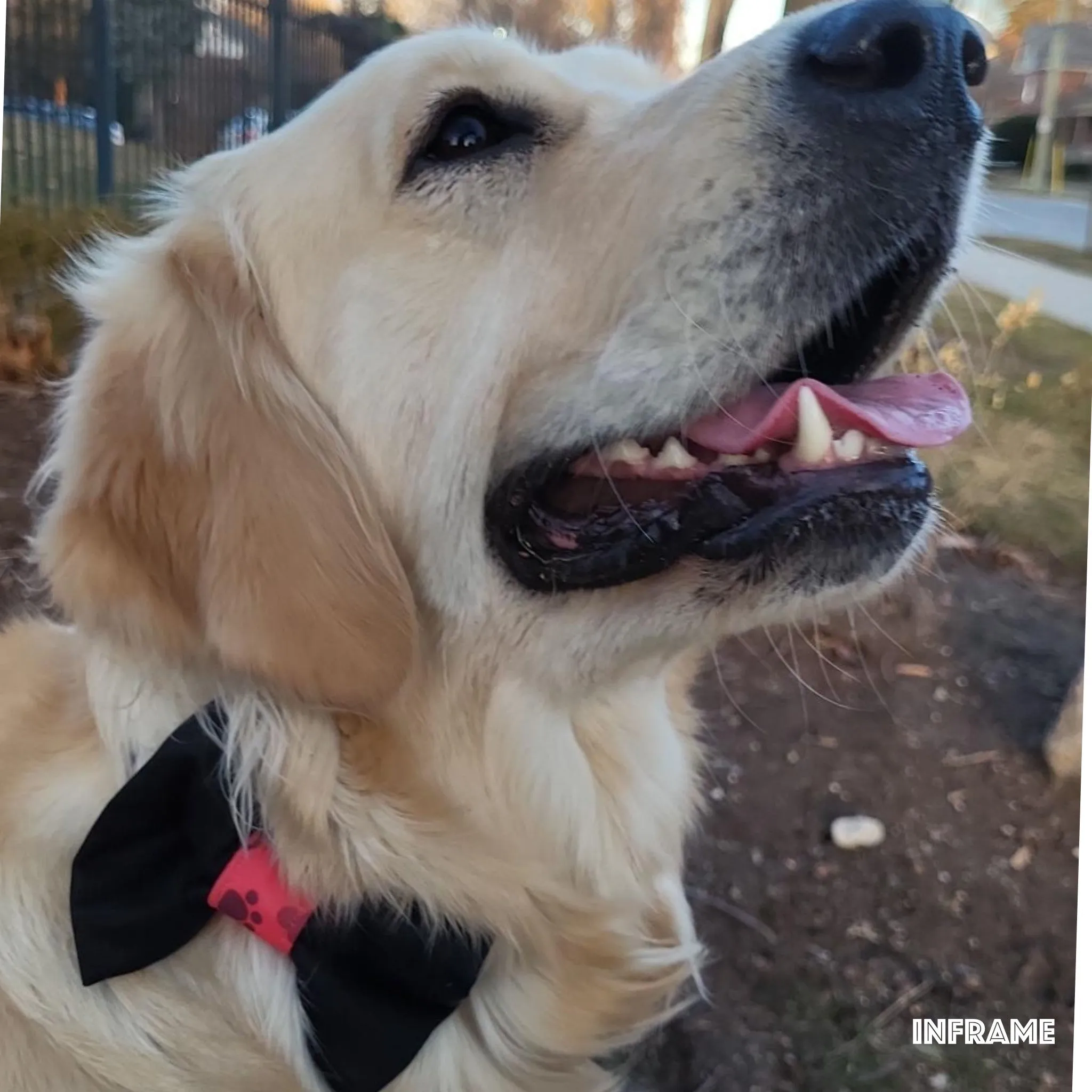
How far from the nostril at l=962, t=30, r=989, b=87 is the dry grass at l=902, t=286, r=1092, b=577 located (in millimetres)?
353

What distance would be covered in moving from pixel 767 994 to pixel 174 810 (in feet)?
2.34

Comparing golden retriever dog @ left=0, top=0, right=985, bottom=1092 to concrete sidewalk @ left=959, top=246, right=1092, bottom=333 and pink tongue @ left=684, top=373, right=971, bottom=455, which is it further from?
concrete sidewalk @ left=959, top=246, right=1092, bottom=333

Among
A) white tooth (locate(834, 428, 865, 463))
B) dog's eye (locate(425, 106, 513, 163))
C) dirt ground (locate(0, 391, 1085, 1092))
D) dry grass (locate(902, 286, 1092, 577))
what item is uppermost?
dog's eye (locate(425, 106, 513, 163))

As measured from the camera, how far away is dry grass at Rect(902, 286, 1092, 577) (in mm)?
982

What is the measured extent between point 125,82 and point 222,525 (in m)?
0.58

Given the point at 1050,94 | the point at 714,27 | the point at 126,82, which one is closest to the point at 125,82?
the point at 126,82

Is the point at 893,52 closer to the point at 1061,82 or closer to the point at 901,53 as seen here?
the point at 901,53

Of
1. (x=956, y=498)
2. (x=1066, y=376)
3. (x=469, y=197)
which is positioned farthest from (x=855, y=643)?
(x=469, y=197)

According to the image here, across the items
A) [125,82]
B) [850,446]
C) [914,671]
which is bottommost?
[914,671]

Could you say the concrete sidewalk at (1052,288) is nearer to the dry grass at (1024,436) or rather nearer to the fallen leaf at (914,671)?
the dry grass at (1024,436)

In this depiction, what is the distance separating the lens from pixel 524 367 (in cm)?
69

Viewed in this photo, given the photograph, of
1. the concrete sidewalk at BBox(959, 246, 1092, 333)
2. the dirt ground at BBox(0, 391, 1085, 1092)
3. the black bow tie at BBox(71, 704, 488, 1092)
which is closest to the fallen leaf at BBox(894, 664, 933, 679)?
the dirt ground at BBox(0, 391, 1085, 1092)

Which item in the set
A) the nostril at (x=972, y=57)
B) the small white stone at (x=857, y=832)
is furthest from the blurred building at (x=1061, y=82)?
the small white stone at (x=857, y=832)

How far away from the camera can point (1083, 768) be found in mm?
1036
